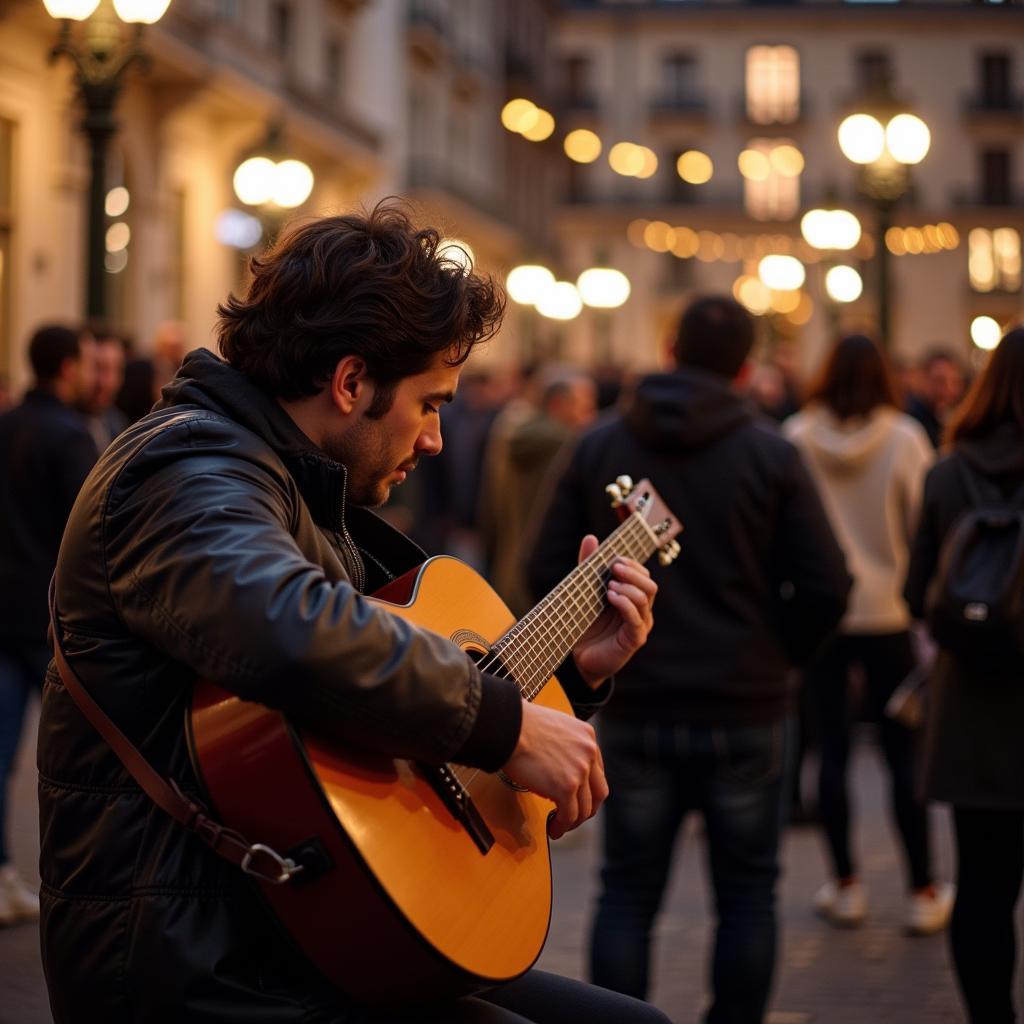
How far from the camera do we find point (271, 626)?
2170 mm

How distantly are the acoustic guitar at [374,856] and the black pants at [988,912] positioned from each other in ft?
7.21

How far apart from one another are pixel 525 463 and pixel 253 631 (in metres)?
7.99

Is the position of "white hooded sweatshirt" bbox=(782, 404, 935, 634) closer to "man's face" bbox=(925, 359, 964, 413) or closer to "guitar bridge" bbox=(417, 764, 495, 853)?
"guitar bridge" bbox=(417, 764, 495, 853)

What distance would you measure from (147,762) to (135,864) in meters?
0.14

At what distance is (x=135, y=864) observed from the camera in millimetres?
2318

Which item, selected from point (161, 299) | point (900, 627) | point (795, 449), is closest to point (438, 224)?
point (795, 449)

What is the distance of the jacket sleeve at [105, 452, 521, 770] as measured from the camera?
7.14 feet

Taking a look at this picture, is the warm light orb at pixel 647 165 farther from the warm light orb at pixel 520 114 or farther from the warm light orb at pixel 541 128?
the warm light orb at pixel 520 114

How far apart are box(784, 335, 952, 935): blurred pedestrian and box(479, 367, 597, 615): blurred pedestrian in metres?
2.87

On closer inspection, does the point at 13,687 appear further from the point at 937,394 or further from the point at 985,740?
the point at 937,394

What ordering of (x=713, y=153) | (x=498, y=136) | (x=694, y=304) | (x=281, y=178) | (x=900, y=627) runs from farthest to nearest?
1. (x=713, y=153)
2. (x=498, y=136)
3. (x=281, y=178)
4. (x=900, y=627)
5. (x=694, y=304)

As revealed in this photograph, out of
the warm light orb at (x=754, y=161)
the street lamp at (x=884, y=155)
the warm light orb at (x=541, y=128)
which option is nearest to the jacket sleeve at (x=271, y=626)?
the street lamp at (x=884, y=155)

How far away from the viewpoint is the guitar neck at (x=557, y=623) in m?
2.86

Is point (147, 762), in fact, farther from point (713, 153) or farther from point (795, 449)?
point (713, 153)
